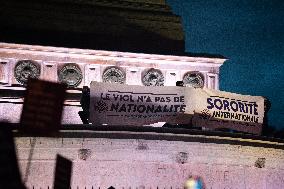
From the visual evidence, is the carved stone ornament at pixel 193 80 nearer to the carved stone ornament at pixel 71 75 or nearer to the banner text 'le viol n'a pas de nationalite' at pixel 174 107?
the carved stone ornament at pixel 71 75

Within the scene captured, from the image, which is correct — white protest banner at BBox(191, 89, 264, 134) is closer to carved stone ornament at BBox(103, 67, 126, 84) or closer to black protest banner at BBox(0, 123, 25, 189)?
black protest banner at BBox(0, 123, 25, 189)

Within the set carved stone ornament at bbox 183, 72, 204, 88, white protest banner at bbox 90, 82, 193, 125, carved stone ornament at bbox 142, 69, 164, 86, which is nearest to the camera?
white protest banner at bbox 90, 82, 193, 125

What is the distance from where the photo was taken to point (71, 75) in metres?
23.7

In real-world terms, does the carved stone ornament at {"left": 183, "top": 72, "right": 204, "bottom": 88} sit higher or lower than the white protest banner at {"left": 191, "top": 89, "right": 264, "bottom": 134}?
higher

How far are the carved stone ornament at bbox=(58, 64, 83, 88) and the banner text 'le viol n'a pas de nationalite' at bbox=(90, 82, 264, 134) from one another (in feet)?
32.9

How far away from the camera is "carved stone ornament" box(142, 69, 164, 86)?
2422cm

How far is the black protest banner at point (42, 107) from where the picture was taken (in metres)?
9.75

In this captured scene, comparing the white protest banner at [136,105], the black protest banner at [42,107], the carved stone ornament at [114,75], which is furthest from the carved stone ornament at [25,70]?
the black protest banner at [42,107]

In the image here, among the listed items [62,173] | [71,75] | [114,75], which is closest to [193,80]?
[114,75]

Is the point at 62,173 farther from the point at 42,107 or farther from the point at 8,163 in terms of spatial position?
the point at 8,163

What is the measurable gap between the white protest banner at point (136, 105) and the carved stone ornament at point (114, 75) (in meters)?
9.79

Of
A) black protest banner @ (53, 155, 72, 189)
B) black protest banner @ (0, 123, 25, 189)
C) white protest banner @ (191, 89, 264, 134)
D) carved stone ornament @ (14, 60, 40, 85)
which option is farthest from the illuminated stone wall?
black protest banner @ (0, 123, 25, 189)

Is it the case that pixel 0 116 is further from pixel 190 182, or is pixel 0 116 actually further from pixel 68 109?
pixel 190 182

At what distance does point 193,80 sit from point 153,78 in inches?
83.1
